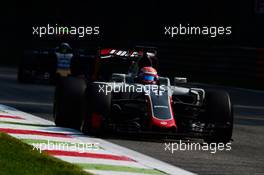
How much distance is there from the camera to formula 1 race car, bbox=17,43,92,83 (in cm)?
2552

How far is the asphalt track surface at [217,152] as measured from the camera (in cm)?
1069

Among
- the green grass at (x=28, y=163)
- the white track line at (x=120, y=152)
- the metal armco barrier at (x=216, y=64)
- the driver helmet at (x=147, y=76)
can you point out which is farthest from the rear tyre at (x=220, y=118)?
the metal armco barrier at (x=216, y=64)

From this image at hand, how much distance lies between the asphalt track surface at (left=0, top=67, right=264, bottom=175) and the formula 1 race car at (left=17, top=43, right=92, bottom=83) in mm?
1906

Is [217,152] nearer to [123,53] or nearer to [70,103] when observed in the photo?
[70,103]

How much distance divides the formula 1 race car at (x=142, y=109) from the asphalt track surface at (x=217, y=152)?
0.79 feet

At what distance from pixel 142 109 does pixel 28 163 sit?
146 inches

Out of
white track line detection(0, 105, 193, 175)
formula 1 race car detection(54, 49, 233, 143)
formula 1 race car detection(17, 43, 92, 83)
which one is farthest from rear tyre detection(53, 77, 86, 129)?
formula 1 race car detection(17, 43, 92, 83)

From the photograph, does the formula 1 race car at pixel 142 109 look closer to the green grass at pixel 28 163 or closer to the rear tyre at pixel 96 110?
the rear tyre at pixel 96 110

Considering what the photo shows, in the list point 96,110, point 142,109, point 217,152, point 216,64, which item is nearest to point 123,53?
point 142,109

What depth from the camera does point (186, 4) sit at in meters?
39.5

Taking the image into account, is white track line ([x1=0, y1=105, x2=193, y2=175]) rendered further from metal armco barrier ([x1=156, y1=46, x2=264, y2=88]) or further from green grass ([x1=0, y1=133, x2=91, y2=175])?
metal armco barrier ([x1=156, y1=46, x2=264, y2=88])

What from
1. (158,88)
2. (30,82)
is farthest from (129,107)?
(30,82)

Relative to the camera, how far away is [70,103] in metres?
13.7

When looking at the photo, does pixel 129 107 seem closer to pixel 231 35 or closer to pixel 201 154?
pixel 201 154
